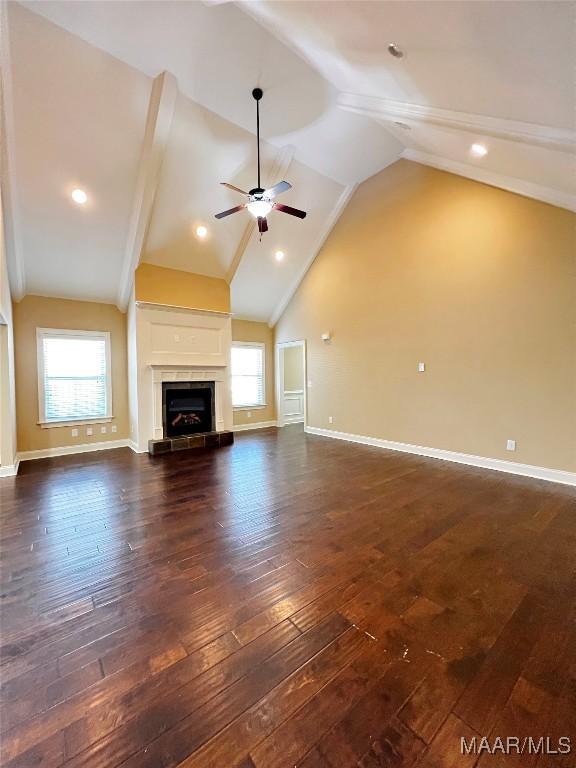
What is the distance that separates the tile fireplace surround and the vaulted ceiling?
88 cm

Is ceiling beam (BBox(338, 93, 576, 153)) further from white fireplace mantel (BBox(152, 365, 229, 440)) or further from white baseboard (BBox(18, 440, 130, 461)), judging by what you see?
white baseboard (BBox(18, 440, 130, 461))

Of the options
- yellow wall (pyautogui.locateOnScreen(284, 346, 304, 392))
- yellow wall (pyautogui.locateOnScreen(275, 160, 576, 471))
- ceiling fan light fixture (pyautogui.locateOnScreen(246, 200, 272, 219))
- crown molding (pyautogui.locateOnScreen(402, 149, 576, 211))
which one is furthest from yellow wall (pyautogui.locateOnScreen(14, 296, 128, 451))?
crown molding (pyautogui.locateOnScreen(402, 149, 576, 211))

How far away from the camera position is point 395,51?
100 inches

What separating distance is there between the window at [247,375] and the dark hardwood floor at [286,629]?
446cm

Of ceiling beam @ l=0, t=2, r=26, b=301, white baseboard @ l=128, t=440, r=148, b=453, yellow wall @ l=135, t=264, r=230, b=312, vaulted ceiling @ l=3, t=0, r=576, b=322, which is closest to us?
vaulted ceiling @ l=3, t=0, r=576, b=322

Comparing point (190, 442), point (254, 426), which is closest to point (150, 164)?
point (190, 442)

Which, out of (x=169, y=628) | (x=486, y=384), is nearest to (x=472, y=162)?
(x=486, y=384)

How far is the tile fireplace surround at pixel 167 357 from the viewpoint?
5.73 meters

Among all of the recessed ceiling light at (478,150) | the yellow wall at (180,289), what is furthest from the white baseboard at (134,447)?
the recessed ceiling light at (478,150)

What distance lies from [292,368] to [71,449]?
5.68m

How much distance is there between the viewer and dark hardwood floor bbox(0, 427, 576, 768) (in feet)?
3.97

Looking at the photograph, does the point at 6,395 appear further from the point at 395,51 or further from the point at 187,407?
the point at 395,51

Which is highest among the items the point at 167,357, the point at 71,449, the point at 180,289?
the point at 180,289

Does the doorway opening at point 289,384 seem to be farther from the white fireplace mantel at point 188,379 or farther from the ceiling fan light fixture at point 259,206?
the ceiling fan light fixture at point 259,206
